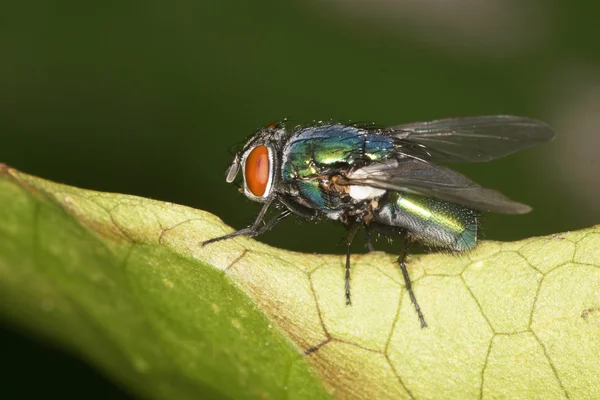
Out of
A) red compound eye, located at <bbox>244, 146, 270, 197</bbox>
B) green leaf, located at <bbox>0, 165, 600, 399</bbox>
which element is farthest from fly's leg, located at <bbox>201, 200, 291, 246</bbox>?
green leaf, located at <bbox>0, 165, 600, 399</bbox>

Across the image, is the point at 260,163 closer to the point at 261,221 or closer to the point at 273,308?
the point at 261,221

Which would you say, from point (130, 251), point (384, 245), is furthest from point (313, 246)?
point (130, 251)

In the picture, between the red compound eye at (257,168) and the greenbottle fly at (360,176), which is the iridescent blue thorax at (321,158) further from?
the red compound eye at (257,168)

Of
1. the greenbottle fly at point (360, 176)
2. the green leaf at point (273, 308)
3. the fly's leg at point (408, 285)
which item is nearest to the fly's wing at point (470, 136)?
the greenbottle fly at point (360, 176)

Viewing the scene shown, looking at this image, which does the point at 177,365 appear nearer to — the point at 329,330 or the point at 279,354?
the point at 279,354

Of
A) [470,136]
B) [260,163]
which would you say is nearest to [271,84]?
[260,163]
